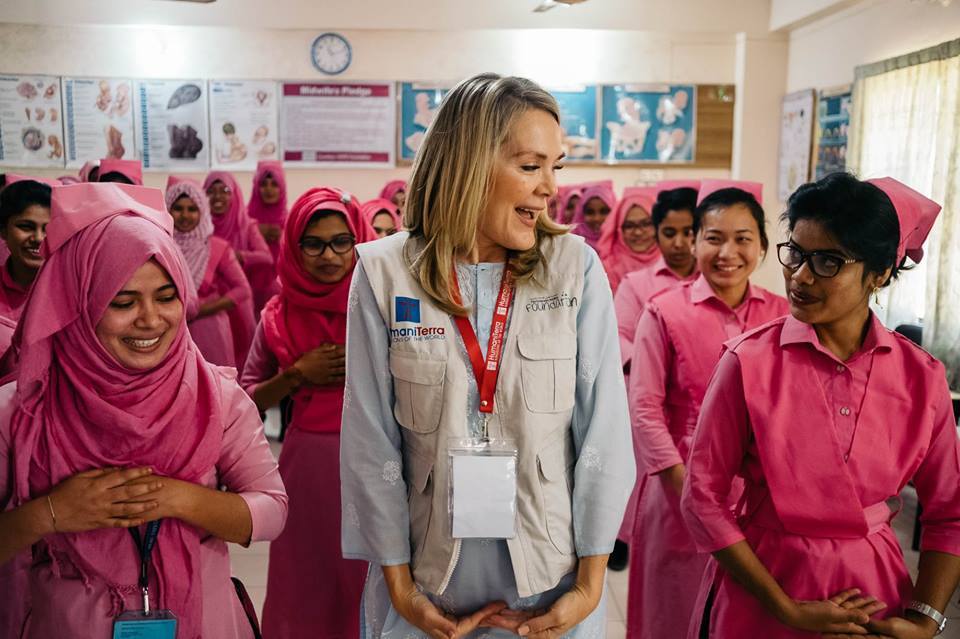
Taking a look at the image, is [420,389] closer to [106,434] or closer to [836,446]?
[106,434]

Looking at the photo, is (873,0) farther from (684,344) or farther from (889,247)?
(889,247)

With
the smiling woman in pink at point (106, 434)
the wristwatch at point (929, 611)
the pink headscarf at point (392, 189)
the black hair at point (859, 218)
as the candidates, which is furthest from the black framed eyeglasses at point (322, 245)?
the pink headscarf at point (392, 189)

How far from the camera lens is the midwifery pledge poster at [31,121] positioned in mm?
7559

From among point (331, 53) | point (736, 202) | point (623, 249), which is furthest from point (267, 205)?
point (736, 202)

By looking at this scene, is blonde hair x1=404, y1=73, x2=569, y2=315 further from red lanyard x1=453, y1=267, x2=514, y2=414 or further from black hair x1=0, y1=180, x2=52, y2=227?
black hair x1=0, y1=180, x2=52, y2=227

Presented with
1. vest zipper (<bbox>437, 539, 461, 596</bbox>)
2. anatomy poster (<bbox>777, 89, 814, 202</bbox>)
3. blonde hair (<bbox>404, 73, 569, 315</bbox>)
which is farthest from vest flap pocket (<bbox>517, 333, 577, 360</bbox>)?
anatomy poster (<bbox>777, 89, 814, 202</bbox>)

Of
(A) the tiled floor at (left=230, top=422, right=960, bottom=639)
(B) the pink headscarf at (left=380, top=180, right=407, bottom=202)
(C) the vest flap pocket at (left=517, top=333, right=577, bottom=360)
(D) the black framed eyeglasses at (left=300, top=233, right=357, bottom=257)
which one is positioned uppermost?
(B) the pink headscarf at (left=380, top=180, right=407, bottom=202)

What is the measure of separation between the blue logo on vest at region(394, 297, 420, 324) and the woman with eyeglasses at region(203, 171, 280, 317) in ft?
15.6

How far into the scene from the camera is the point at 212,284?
470 centimetres

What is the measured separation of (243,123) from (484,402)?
6.92 m

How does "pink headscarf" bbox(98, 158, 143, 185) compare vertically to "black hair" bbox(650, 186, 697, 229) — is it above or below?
above

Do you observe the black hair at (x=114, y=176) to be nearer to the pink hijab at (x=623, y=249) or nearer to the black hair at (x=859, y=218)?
the pink hijab at (x=623, y=249)

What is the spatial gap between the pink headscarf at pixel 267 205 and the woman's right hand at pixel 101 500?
226 inches

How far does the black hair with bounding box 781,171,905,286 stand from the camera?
164 centimetres
